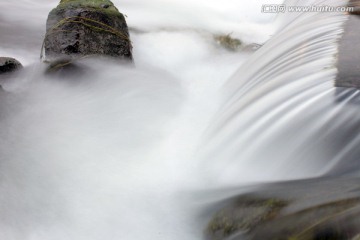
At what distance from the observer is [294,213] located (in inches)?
99.7

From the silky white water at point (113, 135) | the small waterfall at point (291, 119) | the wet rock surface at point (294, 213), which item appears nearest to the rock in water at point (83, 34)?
the silky white water at point (113, 135)

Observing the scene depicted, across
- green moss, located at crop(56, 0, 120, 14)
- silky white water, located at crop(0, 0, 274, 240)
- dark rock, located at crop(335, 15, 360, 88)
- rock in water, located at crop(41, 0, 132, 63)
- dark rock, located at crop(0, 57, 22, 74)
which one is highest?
dark rock, located at crop(335, 15, 360, 88)

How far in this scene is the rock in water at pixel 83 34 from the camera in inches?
198

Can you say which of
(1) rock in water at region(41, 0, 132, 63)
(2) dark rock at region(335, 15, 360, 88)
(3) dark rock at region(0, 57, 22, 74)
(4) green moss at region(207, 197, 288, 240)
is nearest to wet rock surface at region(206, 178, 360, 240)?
(4) green moss at region(207, 197, 288, 240)

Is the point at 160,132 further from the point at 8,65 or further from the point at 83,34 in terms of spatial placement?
the point at 8,65

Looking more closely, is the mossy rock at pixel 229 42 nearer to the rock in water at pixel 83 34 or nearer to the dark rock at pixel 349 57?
the rock in water at pixel 83 34

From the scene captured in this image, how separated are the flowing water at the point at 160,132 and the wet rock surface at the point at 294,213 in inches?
11.0

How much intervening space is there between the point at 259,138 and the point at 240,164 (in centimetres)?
26

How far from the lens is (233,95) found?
4574 millimetres

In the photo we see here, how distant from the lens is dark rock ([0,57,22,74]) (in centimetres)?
502

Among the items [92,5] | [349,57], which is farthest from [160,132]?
[92,5]

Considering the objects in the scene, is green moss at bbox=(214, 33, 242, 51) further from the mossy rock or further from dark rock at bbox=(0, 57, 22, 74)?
dark rock at bbox=(0, 57, 22, 74)

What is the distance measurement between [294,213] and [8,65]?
12.5 ft

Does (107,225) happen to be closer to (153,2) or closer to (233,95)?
(233,95)
